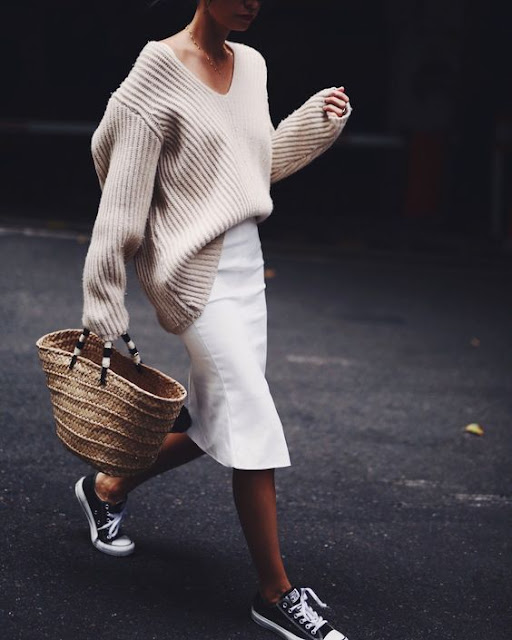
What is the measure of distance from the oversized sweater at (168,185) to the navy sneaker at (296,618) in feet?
2.93

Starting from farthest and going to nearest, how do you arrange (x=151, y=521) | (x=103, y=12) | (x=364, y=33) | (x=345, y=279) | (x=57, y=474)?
(x=103, y=12) < (x=364, y=33) < (x=345, y=279) < (x=57, y=474) < (x=151, y=521)

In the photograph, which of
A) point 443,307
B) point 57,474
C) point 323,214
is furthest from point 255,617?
point 323,214

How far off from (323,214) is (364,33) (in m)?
2.72

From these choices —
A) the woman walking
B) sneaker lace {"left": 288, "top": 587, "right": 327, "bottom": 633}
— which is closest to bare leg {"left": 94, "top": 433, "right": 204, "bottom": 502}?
the woman walking

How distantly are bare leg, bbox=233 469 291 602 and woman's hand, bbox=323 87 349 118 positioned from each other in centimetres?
119

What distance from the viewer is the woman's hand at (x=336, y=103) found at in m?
3.47

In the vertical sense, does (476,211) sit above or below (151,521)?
below

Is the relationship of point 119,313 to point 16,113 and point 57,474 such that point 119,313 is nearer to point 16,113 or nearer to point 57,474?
point 57,474

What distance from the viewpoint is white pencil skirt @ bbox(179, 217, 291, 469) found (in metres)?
3.18

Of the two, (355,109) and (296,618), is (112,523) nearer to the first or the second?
(296,618)

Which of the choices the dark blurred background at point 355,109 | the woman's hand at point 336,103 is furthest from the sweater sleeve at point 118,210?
the dark blurred background at point 355,109

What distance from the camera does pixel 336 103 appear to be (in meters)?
3.48

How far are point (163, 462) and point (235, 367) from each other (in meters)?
0.58

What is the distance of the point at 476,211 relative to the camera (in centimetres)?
1181
